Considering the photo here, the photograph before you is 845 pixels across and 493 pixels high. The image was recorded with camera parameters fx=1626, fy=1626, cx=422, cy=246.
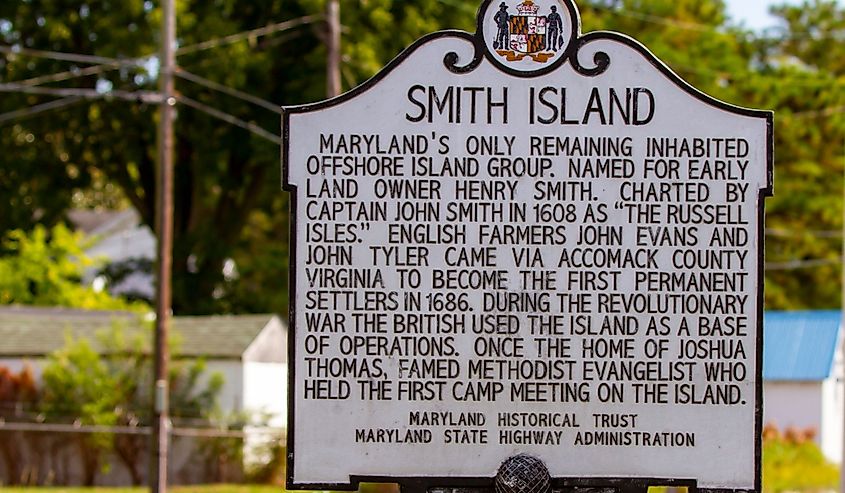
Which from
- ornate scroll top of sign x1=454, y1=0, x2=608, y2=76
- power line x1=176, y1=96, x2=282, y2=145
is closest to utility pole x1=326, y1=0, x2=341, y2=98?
power line x1=176, y1=96, x2=282, y2=145

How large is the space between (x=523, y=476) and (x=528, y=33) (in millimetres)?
2427

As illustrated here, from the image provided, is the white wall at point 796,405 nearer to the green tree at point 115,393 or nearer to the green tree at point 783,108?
the green tree at point 783,108

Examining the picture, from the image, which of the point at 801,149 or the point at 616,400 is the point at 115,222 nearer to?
the point at 801,149

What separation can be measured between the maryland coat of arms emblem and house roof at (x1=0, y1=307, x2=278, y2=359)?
18.9 meters

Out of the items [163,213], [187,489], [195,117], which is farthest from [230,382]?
[195,117]

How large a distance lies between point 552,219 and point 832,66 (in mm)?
43111

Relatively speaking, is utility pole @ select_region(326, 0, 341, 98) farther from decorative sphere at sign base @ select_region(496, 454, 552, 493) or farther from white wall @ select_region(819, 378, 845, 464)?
white wall @ select_region(819, 378, 845, 464)

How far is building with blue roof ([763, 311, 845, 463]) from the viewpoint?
1486 inches

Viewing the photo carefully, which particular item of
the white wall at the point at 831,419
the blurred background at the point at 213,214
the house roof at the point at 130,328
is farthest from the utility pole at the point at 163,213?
the white wall at the point at 831,419

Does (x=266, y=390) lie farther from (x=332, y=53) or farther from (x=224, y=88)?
(x=332, y=53)

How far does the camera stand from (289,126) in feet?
29.0

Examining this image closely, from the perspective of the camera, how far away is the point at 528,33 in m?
8.99

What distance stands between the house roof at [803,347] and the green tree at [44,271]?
1499cm

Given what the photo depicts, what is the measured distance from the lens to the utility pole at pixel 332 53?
2240 cm
